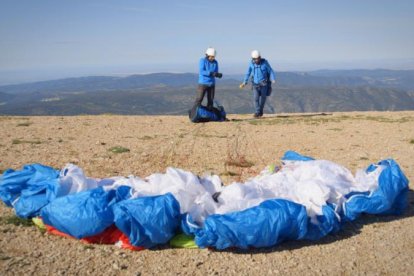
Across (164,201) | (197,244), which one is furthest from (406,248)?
(164,201)

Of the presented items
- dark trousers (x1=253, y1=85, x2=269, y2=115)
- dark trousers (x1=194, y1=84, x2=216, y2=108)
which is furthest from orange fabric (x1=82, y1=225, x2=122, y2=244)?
dark trousers (x1=253, y1=85, x2=269, y2=115)

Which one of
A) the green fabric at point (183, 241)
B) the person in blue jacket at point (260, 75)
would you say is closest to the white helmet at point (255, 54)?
the person in blue jacket at point (260, 75)

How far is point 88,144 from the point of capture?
1054 centimetres

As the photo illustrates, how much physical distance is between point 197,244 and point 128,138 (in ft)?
23.4

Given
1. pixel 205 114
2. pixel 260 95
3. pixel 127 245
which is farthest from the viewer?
pixel 260 95

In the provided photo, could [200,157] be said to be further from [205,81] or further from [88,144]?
[205,81]

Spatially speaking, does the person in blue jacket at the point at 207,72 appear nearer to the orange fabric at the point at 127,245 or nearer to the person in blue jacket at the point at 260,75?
the person in blue jacket at the point at 260,75

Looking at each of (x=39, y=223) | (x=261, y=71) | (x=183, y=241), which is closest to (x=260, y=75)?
(x=261, y=71)

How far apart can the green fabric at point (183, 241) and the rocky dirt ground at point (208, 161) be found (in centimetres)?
7

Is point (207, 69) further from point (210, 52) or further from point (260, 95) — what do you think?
point (260, 95)

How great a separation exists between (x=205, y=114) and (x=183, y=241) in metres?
10.2

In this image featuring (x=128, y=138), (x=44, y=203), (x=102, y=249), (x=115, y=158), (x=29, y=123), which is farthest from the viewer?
(x=29, y=123)

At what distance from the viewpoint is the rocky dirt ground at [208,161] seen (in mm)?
4578

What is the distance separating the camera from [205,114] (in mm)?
14984
